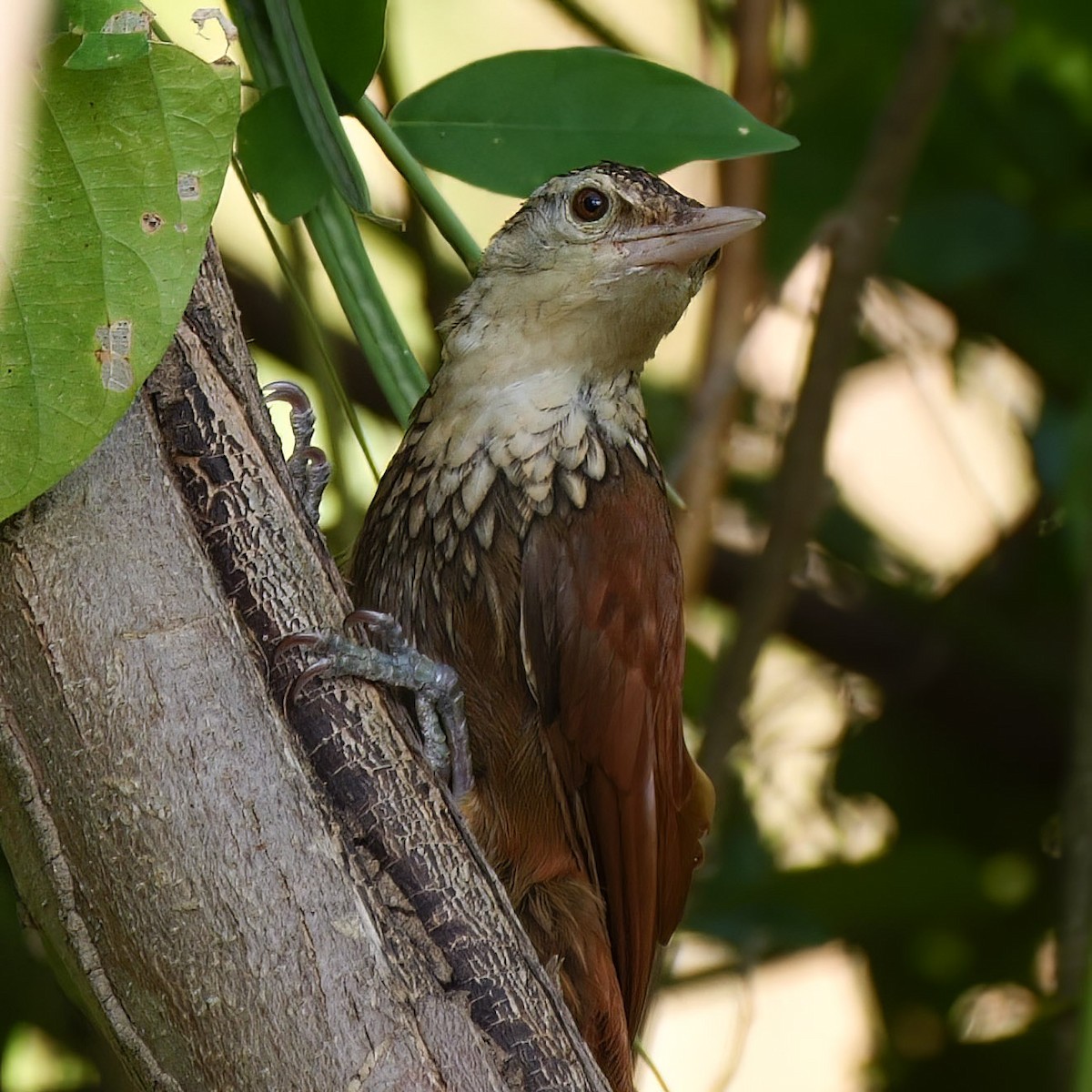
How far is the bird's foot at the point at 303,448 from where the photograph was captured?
2008 mm

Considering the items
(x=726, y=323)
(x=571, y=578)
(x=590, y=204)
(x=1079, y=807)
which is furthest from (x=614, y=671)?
(x=726, y=323)

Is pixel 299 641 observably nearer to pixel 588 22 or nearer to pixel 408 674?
pixel 408 674

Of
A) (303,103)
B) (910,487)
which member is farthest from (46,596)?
(910,487)

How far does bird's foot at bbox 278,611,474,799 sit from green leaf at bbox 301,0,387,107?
56 cm

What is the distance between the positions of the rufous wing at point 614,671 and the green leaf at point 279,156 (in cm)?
58

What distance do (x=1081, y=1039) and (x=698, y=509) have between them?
4.32 ft

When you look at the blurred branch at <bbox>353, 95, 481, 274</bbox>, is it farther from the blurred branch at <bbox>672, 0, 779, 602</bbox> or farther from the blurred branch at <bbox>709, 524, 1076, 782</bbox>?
the blurred branch at <bbox>709, 524, 1076, 782</bbox>

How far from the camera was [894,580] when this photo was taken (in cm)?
390

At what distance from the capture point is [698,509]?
2.97 meters

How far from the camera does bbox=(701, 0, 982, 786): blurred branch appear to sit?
2877 mm

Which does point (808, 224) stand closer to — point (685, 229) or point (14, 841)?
point (685, 229)

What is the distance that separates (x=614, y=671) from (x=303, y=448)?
0.49 metres

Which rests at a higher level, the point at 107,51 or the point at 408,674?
the point at 107,51

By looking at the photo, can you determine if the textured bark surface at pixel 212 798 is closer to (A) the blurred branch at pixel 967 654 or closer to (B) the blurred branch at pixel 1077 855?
(B) the blurred branch at pixel 1077 855
